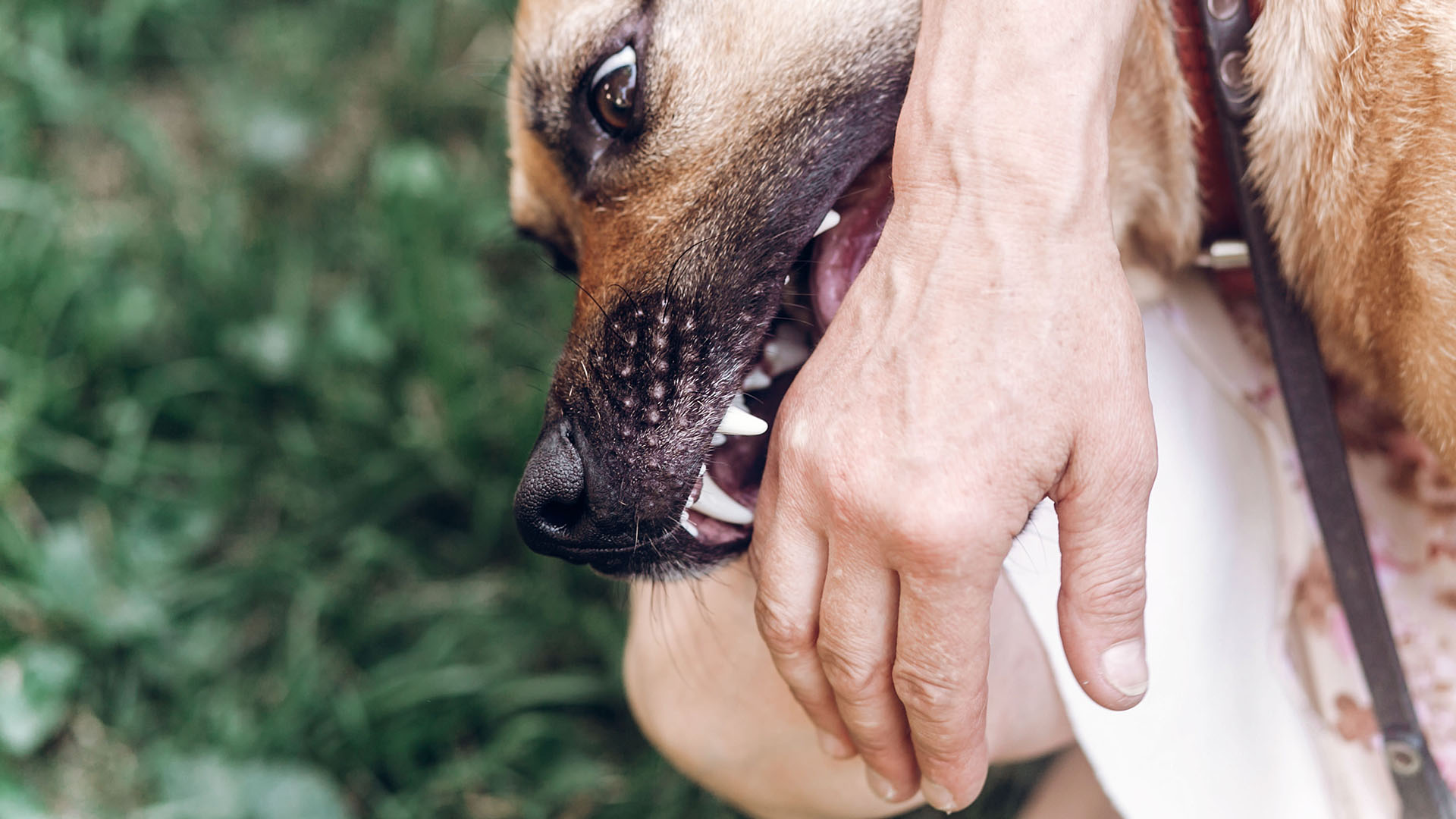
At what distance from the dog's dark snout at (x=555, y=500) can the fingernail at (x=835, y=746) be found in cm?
48

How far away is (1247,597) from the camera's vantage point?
1665 mm

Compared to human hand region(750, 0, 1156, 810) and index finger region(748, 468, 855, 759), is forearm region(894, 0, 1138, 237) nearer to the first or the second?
human hand region(750, 0, 1156, 810)

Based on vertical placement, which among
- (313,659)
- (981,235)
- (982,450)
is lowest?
(313,659)

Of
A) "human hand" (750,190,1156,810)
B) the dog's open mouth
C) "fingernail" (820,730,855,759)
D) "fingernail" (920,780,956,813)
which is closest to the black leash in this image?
"human hand" (750,190,1156,810)

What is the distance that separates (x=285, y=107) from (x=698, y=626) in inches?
91.4

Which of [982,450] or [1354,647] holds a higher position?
[982,450]

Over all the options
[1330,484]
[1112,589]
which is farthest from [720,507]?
[1330,484]

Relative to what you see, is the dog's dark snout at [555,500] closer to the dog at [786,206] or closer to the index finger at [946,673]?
the dog at [786,206]

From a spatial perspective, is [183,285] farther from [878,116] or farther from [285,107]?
[878,116]

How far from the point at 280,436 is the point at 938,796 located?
205cm

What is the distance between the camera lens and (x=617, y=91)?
5.62 ft

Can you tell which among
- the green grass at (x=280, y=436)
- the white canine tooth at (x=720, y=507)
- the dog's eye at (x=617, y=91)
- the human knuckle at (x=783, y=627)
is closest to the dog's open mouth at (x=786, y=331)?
the white canine tooth at (x=720, y=507)

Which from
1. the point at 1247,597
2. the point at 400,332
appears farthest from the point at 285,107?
the point at 1247,597

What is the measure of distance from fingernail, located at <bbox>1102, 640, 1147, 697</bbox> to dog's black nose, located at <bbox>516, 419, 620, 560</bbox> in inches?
28.8
